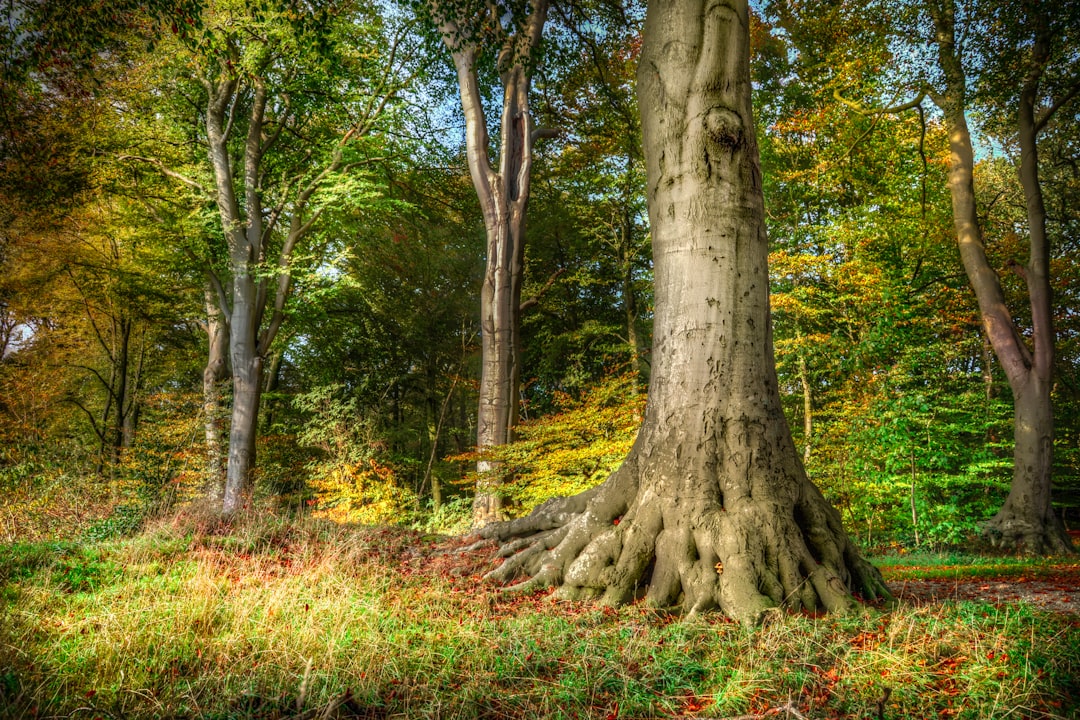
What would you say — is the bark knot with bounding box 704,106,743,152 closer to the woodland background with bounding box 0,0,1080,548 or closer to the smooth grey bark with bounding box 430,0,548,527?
the woodland background with bounding box 0,0,1080,548

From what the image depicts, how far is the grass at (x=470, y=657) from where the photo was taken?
223 cm

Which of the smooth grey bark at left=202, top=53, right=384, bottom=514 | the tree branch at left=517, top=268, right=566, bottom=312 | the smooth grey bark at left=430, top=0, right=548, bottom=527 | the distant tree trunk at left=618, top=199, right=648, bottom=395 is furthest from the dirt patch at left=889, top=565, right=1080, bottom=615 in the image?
the smooth grey bark at left=202, top=53, right=384, bottom=514

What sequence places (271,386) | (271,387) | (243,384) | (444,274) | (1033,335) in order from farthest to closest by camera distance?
(271,387) < (271,386) < (444,274) < (243,384) < (1033,335)

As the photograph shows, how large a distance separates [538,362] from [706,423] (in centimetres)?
1391

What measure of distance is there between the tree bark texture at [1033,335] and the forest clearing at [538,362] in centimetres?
8

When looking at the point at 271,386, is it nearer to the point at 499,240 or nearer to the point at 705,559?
the point at 499,240

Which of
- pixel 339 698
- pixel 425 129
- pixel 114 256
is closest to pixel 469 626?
pixel 339 698

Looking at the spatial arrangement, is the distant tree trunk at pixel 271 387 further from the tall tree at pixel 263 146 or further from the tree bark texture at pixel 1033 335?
the tree bark texture at pixel 1033 335

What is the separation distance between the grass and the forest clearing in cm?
3

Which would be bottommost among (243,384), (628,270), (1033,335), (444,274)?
(243,384)

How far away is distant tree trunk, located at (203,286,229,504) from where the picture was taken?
13.6 meters

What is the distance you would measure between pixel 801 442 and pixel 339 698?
37.5 feet

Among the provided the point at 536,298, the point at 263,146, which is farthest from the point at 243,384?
the point at 536,298

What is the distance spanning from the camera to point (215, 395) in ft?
47.8
